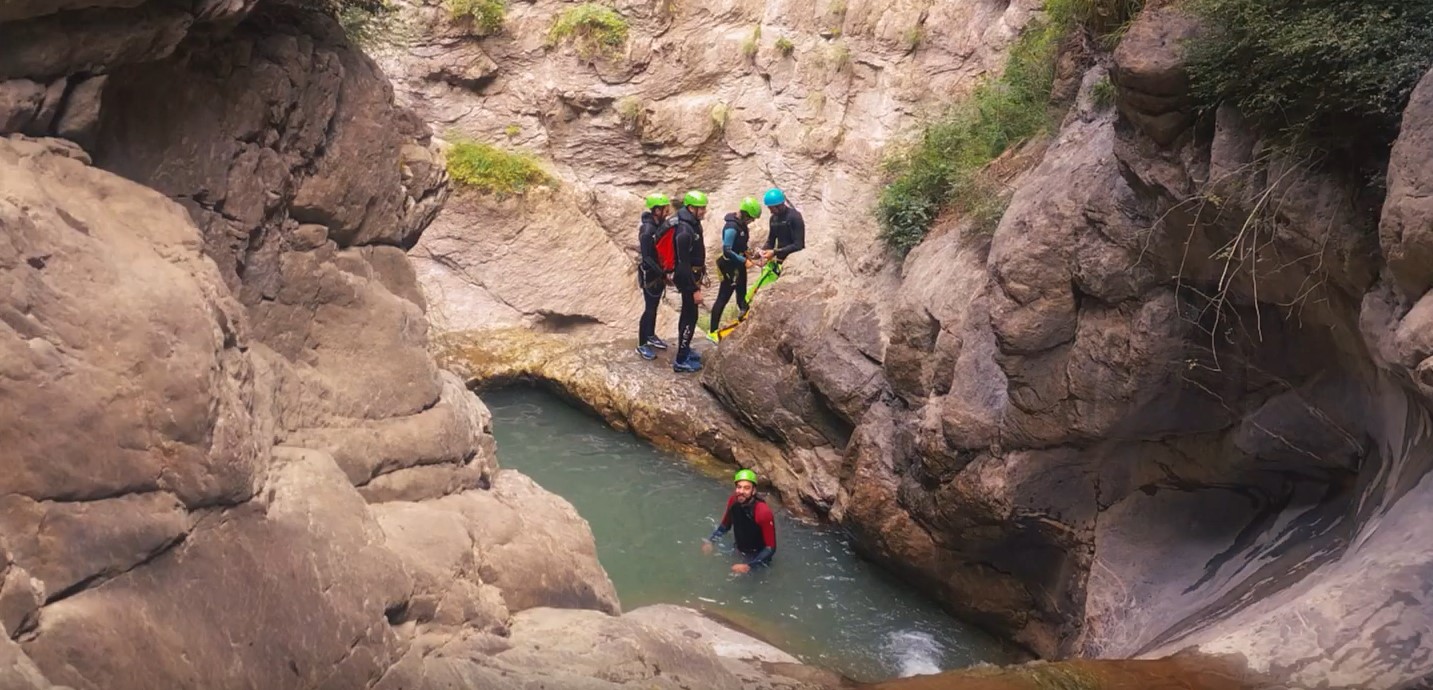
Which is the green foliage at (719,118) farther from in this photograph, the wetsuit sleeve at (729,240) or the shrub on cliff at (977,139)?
the shrub on cliff at (977,139)

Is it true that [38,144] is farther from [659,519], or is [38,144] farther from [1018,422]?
[659,519]

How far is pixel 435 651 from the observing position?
4293 mm

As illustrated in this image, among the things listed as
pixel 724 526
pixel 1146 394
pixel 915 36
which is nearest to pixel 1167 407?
pixel 1146 394

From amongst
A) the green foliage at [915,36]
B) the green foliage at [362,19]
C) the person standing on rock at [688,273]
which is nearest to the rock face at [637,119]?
the green foliage at [915,36]

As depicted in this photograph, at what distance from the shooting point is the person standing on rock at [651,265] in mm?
13352

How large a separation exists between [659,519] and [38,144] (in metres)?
7.81

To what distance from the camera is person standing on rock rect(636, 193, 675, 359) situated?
526 inches

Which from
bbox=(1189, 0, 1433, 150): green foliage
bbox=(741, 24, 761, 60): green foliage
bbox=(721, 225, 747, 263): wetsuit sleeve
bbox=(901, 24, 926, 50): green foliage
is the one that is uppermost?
bbox=(901, 24, 926, 50): green foliage

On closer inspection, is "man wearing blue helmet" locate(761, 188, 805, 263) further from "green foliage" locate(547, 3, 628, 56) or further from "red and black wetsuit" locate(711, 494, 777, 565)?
"red and black wetsuit" locate(711, 494, 777, 565)

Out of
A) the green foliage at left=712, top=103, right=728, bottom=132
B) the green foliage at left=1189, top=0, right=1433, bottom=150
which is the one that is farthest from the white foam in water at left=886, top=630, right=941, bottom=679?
the green foliage at left=712, top=103, right=728, bottom=132

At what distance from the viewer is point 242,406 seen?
160 inches

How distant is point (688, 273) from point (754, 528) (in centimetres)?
424

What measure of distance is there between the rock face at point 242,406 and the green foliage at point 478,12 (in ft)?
34.4

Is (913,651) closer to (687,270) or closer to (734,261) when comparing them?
(687,270)
